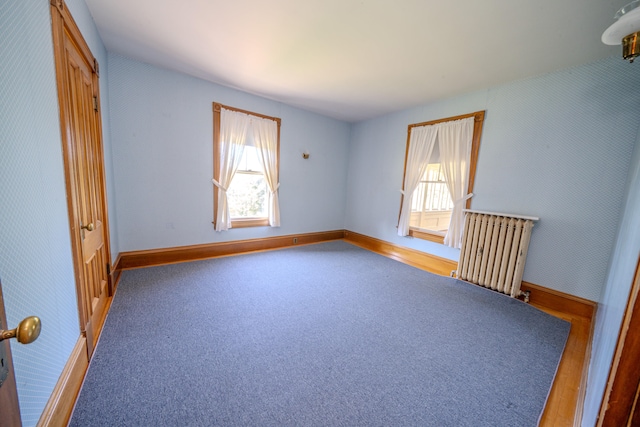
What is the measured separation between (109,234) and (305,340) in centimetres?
243

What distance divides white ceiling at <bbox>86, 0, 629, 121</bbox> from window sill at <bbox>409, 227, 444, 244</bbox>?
206 cm

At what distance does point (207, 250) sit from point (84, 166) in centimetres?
204

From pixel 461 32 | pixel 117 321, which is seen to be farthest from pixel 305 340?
pixel 461 32

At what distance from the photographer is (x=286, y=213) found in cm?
453

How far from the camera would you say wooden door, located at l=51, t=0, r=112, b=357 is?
145cm

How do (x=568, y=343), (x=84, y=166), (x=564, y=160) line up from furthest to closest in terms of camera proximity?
(x=564, y=160)
(x=568, y=343)
(x=84, y=166)

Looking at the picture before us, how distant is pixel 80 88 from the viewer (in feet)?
6.17

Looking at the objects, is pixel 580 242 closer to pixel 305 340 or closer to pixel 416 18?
pixel 416 18

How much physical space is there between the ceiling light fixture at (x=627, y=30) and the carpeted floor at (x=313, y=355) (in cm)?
211

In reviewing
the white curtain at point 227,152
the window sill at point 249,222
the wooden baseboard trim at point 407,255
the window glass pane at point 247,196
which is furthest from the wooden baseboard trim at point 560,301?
the white curtain at point 227,152

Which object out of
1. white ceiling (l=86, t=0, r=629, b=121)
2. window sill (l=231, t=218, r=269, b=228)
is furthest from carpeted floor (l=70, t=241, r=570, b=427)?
white ceiling (l=86, t=0, r=629, b=121)

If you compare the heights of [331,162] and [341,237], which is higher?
[331,162]

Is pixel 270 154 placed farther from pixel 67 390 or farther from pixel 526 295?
pixel 526 295

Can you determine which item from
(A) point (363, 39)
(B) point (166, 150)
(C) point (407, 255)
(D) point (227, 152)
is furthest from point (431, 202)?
(B) point (166, 150)
